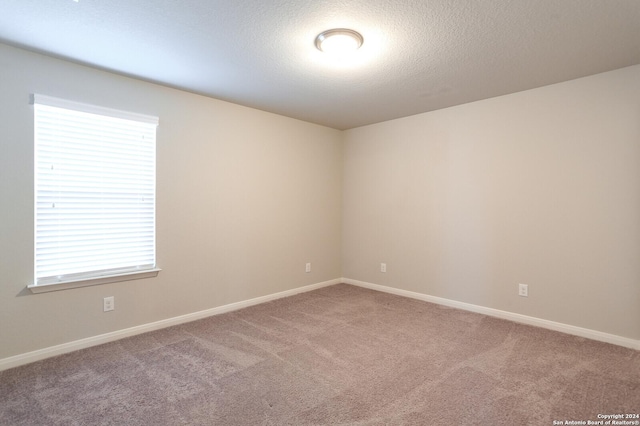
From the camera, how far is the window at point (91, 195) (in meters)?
2.51

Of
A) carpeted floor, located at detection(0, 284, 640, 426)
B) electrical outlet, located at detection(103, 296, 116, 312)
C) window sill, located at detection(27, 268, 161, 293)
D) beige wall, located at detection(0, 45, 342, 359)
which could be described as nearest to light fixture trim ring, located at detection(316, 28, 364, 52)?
beige wall, located at detection(0, 45, 342, 359)

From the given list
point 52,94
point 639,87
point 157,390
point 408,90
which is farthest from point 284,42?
point 639,87

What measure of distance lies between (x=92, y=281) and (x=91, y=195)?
740mm

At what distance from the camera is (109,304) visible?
282cm

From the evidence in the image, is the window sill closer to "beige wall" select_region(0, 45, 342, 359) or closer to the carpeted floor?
"beige wall" select_region(0, 45, 342, 359)

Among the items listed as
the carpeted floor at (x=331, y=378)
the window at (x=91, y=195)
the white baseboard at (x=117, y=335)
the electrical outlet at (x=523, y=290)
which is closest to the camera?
the carpeted floor at (x=331, y=378)

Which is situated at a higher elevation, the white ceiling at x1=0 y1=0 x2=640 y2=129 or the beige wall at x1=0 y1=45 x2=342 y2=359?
the white ceiling at x1=0 y1=0 x2=640 y2=129

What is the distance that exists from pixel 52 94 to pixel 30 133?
36 centimetres

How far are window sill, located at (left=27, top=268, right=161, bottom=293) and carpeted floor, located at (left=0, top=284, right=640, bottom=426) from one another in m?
0.54

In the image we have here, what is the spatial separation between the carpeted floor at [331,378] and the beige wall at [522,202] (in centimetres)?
43

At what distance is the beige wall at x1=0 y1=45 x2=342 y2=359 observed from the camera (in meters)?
2.40

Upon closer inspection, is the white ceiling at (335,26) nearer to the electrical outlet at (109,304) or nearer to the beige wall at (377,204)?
the beige wall at (377,204)

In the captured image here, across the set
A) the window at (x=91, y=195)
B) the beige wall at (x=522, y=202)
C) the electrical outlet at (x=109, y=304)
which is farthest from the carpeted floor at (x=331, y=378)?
the window at (x=91, y=195)

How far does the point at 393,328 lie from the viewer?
3.14 m
